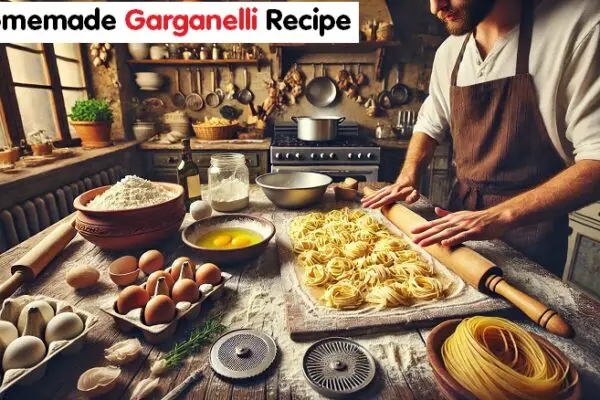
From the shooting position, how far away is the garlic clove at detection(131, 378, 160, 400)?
0.68m

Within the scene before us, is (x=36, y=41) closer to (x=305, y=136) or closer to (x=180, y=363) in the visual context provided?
(x=305, y=136)

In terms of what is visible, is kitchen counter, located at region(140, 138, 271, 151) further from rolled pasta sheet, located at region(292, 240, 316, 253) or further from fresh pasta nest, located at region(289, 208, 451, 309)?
rolled pasta sheet, located at region(292, 240, 316, 253)

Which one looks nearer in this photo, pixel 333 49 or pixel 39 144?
pixel 39 144

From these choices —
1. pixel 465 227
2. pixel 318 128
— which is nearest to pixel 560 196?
pixel 465 227

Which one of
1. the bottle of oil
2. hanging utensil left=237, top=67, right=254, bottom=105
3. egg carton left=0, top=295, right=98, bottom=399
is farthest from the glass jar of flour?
hanging utensil left=237, top=67, right=254, bottom=105

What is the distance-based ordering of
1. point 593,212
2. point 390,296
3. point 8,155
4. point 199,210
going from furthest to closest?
point 593,212 → point 8,155 → point 199,210 → point 390,296

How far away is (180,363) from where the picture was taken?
778 millimetres

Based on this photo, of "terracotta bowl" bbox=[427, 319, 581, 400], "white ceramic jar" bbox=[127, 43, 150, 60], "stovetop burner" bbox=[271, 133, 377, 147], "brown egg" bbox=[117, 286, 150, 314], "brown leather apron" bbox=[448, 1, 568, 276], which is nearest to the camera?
"terracotta bowl" bbox=[427, 319, 581, 400]

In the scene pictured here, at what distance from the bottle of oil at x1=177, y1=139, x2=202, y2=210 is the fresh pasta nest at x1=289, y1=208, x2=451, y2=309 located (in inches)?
24.7

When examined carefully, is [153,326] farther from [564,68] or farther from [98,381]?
[564,68]

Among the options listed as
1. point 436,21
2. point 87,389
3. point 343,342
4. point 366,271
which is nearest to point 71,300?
point 87,389

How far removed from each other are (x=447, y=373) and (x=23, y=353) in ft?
2.84

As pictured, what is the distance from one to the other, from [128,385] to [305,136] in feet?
13.2

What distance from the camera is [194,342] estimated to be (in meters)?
0.83
